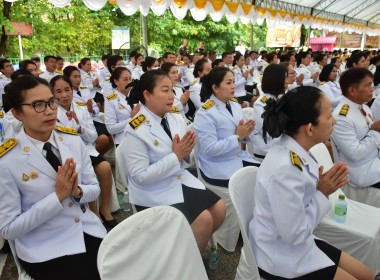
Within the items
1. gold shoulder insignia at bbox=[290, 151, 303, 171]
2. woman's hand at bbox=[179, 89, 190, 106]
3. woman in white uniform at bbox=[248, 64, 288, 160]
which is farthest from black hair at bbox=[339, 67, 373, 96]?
woman's hand at bbox=[179, 89, 190, 106]

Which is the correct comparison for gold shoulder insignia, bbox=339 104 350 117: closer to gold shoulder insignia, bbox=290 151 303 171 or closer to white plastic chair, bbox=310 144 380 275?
white plastic chair, bbox=310 144 380 275

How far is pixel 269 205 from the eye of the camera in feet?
4.35

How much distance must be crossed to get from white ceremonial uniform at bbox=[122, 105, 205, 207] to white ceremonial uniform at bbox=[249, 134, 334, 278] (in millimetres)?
650

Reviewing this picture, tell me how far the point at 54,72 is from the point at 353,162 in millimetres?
5116

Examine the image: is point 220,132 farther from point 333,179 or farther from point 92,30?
point 92,30

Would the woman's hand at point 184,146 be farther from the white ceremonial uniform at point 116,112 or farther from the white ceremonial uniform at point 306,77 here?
the white ceremonial uniform at point 306,77

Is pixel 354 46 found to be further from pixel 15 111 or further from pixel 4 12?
pixel 15 111

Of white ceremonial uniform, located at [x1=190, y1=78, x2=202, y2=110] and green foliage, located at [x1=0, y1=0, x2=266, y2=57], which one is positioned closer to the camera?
white ceremonial uniform, located at [x1=190, y1=78, x2=202, y2=110]

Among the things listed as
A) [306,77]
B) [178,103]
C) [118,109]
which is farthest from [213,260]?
[306,77]

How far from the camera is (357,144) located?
2293 millimetres

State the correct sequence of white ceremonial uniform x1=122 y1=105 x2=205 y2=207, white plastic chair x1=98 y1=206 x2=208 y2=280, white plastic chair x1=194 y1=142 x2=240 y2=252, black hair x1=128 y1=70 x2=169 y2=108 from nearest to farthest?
1. white plastic chair x1=98 y1=206 x2=208 y2=280
2. white ceremonial uniform x1=122 y1=105 x2=205 y2=207
3. black hair x1=128 y1=70 x2=169 y2=108
4. white plastic chair x1=194 y1=142 x2=240 y2=252

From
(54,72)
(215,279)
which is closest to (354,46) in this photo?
(54,72)

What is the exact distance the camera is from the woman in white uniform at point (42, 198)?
133cm

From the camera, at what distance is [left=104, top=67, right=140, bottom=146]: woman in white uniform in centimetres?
324
